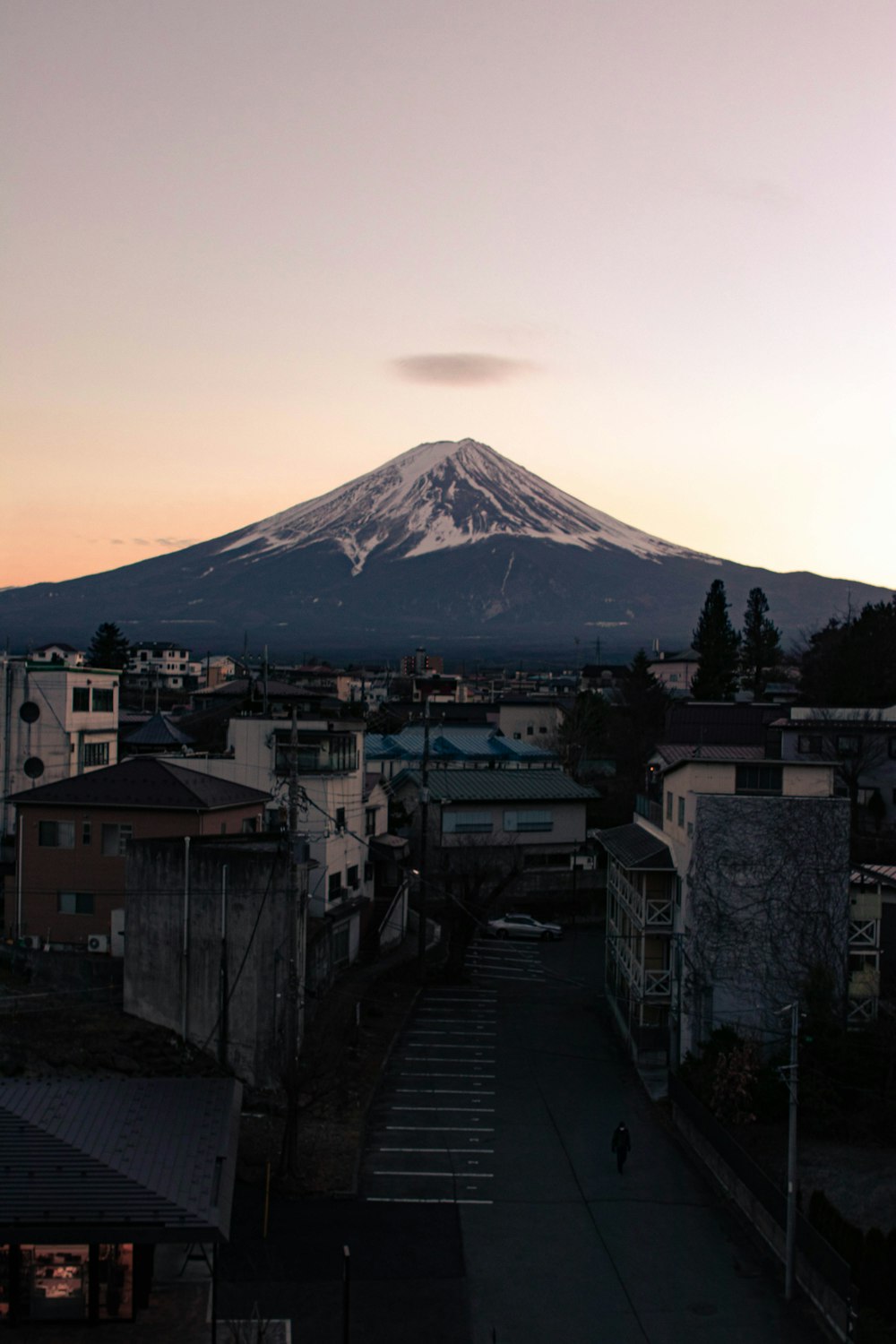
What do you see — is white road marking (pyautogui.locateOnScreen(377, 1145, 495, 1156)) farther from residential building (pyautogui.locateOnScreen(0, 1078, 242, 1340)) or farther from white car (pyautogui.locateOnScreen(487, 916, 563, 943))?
white car (pyautogui.locateOnScreen(487, 916, 563, 943))

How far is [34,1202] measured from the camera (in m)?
12.3

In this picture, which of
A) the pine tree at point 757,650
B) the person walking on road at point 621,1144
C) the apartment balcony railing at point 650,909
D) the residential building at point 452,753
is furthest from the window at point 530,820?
the pine tree at point 757,650

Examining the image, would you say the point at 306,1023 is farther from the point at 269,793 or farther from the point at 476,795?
the point at 476,795

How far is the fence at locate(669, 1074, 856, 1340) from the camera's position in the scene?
13.8 metres

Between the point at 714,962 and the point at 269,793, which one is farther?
the point at 269,793

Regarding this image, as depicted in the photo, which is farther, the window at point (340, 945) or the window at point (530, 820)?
the window at point (530, 820)

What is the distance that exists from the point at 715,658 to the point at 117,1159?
57.7 meters

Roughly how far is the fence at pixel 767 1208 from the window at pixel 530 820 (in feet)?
62.5

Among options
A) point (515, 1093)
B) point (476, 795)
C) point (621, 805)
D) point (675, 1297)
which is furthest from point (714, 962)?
point (621, 805)

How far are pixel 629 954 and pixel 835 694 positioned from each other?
2531cm

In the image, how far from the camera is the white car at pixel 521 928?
34969 millimetres

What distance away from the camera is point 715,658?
67562mm

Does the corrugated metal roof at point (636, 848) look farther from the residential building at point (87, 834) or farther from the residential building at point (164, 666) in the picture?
the residential building at point (164, 666)

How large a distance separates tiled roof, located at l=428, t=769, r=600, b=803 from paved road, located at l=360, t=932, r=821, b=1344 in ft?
41.4
